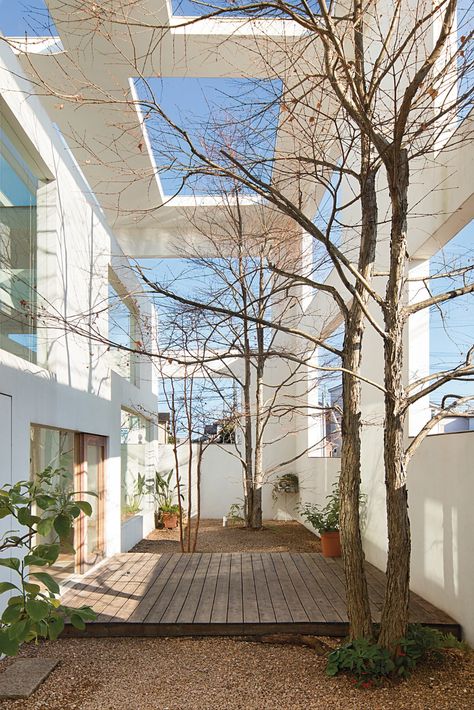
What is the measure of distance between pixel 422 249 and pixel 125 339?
5339 millimetres

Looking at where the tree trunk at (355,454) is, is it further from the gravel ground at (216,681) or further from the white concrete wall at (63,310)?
the white concrete wall at (63,310)

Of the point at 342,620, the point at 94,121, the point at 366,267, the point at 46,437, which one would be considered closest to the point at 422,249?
the point at 366,267

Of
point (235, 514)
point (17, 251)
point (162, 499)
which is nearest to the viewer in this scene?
point (17, 251)

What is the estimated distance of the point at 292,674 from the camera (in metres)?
4.35

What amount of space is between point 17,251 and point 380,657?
148 inches

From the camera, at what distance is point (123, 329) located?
1037 centimetres

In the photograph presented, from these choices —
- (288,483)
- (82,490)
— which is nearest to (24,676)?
(82,490)

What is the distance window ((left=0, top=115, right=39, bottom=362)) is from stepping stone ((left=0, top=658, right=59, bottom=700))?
6.78ft

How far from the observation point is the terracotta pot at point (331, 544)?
325 inches

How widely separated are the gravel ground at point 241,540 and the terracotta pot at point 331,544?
4.92 ft

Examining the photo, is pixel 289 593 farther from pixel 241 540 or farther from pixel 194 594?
pixel 241 540

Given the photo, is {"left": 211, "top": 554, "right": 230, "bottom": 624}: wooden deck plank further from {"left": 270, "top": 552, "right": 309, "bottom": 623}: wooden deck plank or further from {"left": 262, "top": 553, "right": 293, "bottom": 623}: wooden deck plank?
{"left": 270, "top": 552, "right": 309, "bottom": 623}: wooden deck plank

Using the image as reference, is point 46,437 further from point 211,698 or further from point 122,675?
point 211,698

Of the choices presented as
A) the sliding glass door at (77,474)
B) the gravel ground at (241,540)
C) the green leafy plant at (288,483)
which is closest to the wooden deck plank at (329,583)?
the gravel ground at (241,540)
